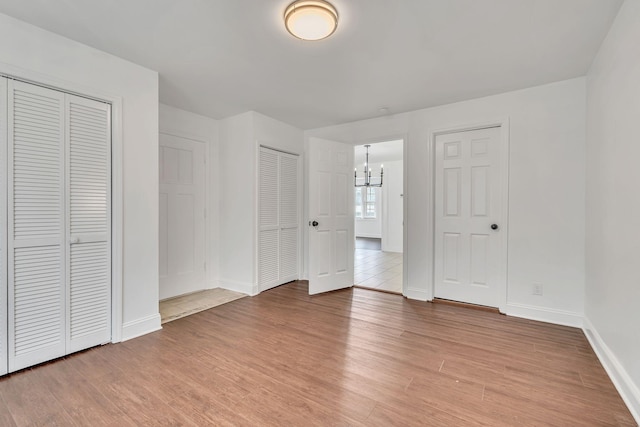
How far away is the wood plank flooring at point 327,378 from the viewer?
154 centimetres

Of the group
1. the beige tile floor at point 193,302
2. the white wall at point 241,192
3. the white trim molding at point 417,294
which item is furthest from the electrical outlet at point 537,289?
the beige tile floor at point 193,302

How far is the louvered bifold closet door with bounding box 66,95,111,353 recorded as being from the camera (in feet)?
7.03

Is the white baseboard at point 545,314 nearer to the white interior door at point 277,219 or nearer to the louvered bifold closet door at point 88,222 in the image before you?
the white interior door at point 277,219

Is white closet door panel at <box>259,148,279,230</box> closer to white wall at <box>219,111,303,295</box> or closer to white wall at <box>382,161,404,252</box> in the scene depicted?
white wall at <box>219,111,303,295</box>

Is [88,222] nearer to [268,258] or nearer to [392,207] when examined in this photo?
[268,258]

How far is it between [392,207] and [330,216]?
13.8ft

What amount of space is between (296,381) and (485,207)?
2678mm

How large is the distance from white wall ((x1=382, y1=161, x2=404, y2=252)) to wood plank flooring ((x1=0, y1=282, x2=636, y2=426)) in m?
4.56

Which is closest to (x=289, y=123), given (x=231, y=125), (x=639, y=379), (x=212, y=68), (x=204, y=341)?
(x=231, y=125)

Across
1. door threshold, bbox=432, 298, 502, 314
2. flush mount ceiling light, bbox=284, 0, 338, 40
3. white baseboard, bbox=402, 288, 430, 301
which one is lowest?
door threshold, bbox=432, 298, 502, 314

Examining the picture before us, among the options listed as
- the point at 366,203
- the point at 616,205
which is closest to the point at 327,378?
the point at 616,205

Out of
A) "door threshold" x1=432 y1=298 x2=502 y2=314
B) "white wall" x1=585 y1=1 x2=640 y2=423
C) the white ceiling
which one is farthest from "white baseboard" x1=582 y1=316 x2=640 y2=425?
the white ceiling

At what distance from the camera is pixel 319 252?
379 cm

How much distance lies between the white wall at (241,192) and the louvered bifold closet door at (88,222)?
157cm
